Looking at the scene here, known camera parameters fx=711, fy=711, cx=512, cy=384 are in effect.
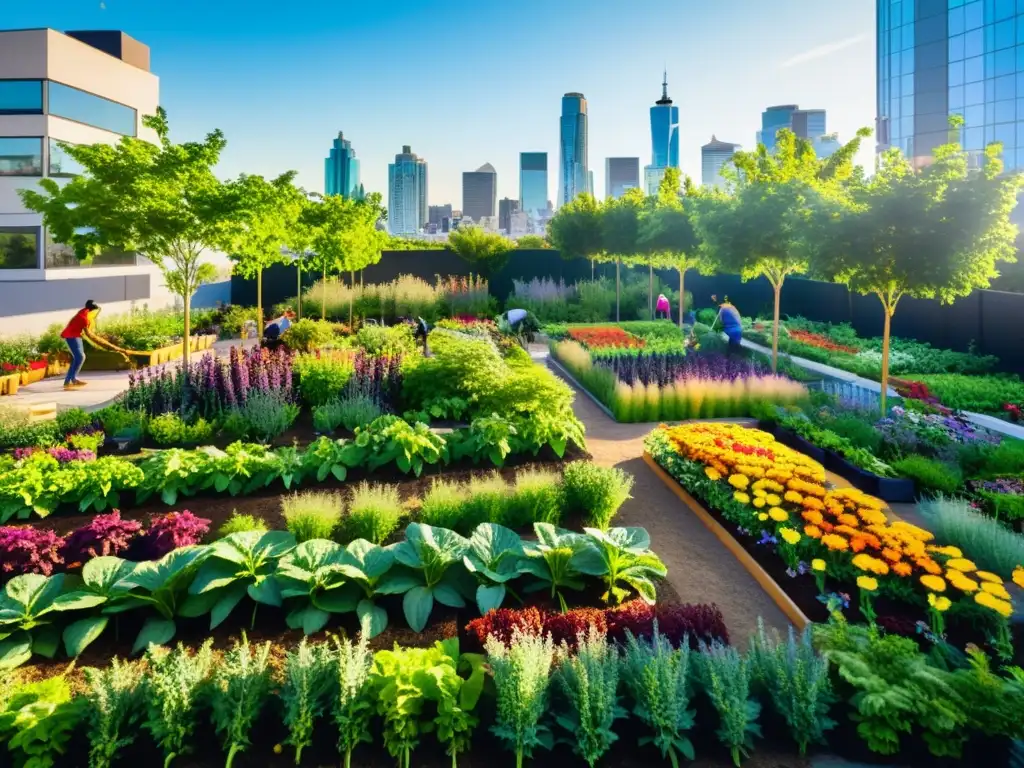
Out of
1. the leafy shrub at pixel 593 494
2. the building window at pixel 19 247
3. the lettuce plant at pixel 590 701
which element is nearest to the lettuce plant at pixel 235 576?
the lettuce plant at pixel 590 701

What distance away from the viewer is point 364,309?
20.5m

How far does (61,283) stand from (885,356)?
25.0m

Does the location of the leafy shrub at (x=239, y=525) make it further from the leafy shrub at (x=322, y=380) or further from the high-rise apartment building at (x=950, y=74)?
the high-rise apartment building at (x=950, y=74)

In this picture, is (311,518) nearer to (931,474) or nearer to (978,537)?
(978,537)

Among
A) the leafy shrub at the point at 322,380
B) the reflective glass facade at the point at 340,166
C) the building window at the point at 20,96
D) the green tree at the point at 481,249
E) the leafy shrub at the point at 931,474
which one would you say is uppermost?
the reflective glass facade at the point at 340,166

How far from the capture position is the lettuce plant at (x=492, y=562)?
13.3ft

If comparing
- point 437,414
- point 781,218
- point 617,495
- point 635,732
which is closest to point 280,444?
point 437,414

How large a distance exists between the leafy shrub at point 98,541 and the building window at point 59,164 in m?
22.3

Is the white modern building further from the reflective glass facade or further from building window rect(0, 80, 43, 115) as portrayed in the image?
the reflective glass facade

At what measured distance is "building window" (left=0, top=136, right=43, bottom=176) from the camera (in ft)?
72.8

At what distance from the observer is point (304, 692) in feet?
A: 9.91

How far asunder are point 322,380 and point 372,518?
4.32 meters

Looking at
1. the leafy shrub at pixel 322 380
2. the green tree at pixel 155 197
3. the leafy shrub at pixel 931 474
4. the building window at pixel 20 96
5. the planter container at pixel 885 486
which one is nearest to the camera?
the leafy shrub at pixel 931 474

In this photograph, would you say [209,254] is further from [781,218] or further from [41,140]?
[781,218]
